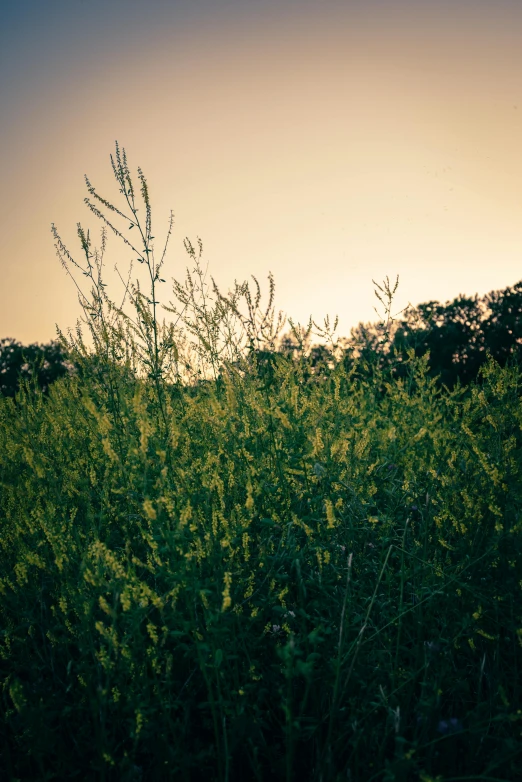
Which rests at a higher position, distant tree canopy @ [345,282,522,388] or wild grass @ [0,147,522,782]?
distant tree canopy @ [345,282,522,388]

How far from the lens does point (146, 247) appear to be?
257cm

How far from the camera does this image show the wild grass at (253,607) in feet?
4.76

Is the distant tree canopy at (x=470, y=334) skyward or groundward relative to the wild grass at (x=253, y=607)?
skyward

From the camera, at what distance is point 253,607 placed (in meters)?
1.87

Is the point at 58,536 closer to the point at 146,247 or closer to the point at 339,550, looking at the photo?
the point at 339,550

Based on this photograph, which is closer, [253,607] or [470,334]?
[253,607]

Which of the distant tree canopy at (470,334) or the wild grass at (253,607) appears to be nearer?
the wild grass at (253,607)

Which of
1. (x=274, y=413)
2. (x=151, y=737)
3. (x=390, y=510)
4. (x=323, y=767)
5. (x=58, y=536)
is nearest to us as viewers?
(x=323, y=767)

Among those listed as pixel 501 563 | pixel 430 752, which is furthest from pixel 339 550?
pixel 430 752

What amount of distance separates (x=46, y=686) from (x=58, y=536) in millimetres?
665

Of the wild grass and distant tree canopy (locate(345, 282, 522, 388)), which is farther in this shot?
distant tree canopy (locate(345, 282, 522, 388))

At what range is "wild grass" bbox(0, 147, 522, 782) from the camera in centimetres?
145

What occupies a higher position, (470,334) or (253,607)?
(470,334)

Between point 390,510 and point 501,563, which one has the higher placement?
point 390,510
